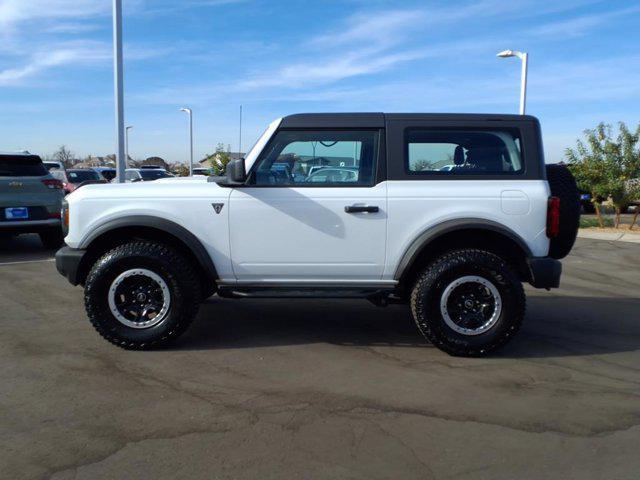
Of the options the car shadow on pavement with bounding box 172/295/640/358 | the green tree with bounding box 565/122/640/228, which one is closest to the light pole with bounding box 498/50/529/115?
the green tree with bounding box 565/122/640/228

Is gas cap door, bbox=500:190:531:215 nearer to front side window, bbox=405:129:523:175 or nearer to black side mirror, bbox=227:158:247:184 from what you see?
front side window, bbox=405:129:523:175

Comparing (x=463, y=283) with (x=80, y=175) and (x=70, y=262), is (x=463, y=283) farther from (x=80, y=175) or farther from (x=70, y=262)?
(x=80, y=175)

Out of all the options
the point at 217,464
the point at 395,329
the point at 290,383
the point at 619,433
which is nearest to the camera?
the point at 217,464

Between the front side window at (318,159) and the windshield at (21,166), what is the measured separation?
265 inches

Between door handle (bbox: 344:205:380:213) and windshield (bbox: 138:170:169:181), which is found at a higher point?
windshield (bbox: 138:170:169:181)

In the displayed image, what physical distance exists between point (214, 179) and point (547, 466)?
11.3 ft

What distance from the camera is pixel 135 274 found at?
16.2 ft

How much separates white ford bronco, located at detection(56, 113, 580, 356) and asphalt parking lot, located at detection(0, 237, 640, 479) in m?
0.44

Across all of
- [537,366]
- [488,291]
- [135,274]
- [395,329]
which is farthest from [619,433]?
[135,274]

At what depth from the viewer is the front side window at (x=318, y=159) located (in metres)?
4.99

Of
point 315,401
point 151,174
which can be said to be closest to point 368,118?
point 315,401

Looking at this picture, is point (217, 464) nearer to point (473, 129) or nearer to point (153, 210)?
point (153, 210)

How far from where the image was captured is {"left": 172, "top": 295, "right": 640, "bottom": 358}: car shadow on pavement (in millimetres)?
5293

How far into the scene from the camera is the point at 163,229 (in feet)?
16.0
